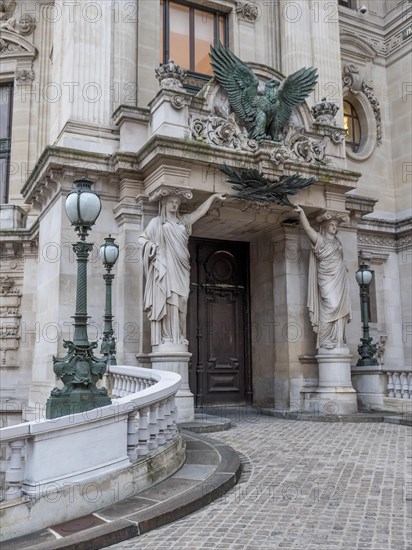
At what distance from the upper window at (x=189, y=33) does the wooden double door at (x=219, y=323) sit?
5.25m

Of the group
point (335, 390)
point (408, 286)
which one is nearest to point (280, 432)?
point (335, 390)

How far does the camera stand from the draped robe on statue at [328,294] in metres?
13.8

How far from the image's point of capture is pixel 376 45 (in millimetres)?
22734

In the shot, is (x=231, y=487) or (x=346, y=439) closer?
(x=231, y=487)

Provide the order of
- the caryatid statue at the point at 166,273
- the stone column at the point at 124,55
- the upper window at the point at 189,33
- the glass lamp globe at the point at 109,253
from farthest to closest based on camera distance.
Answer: the upper window at the point at 189,33
the stone column at the point at 124,55
the caryatid statue at the point at 166,273
the glass lamp globe at the point at 109,253

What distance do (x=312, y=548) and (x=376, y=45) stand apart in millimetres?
21865

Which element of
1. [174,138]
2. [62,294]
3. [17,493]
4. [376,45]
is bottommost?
[17,493]

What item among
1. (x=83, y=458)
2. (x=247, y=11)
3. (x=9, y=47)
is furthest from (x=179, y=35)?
(x=83, y=458)

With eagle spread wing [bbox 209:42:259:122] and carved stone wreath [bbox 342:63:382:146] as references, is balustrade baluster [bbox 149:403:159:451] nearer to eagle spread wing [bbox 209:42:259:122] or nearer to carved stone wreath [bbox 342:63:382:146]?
eagle spread wing [bbox 209:42:259:122]

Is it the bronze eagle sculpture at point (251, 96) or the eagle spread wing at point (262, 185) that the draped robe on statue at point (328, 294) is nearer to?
the eagle spread wing at point (262, 185)

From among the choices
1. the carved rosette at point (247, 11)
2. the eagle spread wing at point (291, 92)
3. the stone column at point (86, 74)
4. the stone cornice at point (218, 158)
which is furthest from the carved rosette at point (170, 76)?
the carved rosette at point (247, 11)

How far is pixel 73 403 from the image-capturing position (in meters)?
7.04

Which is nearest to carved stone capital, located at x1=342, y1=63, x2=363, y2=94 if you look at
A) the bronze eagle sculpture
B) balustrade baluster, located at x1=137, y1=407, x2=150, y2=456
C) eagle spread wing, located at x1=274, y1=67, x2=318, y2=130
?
eagle spread wing, located at x1=274, y1=67, x2=318, y2=130

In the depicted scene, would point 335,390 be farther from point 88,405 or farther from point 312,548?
point 312,548
